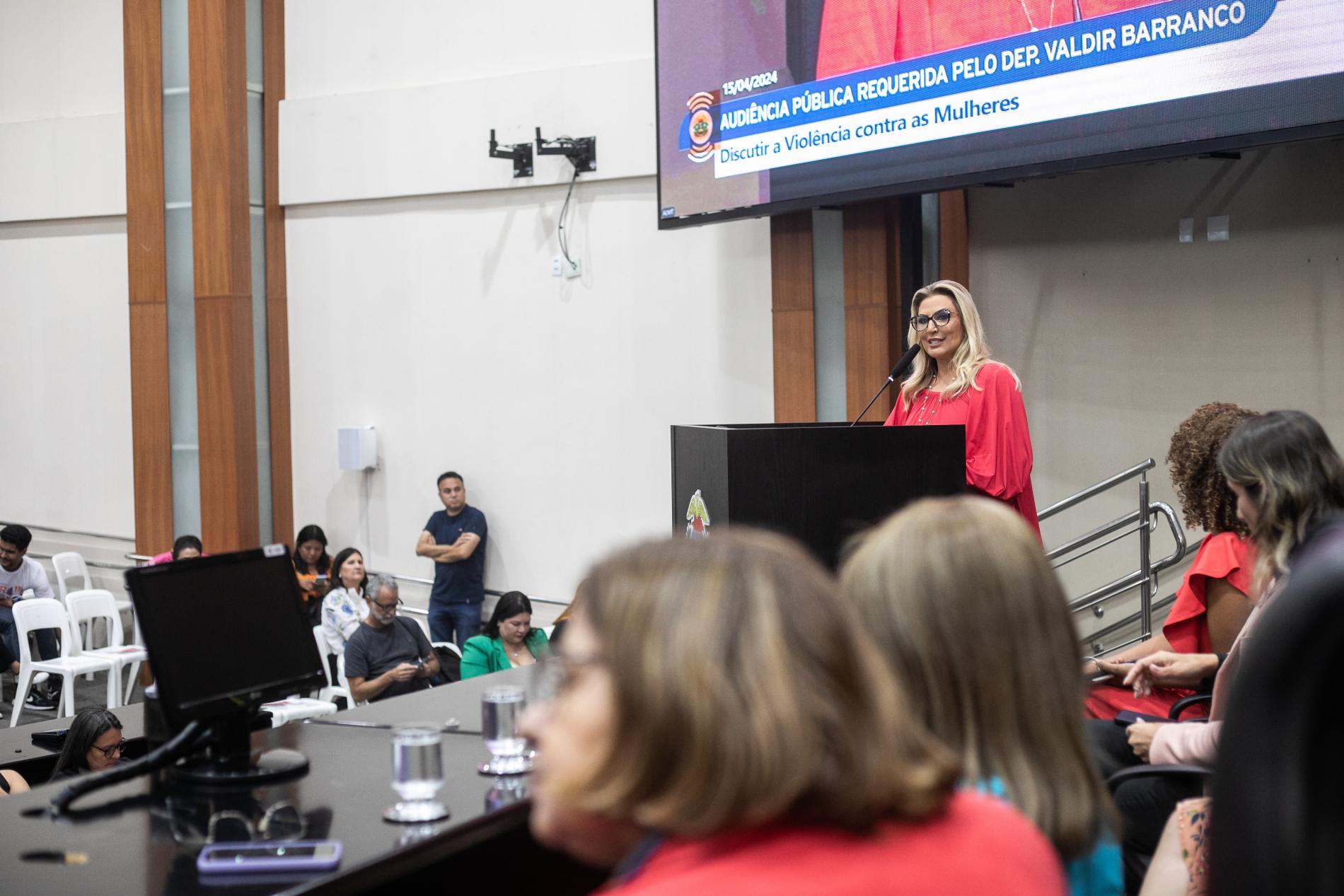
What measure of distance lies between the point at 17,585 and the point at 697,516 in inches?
247

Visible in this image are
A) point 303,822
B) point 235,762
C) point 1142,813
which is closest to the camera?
point 303,822

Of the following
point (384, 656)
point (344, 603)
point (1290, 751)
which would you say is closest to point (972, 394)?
point (1290, 751)

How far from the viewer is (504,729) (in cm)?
211

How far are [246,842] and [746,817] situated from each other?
1.14 m

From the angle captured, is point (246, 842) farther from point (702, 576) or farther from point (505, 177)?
point (505, 177)

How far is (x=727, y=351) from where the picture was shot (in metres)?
7.03

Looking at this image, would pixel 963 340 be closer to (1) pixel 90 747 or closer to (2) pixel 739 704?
Answer: (1) pixel 90 747

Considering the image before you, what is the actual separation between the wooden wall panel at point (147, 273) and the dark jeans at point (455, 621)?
246 centimetres

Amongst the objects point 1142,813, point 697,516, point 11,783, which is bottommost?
point 11,783

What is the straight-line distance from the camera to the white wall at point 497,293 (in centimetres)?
726

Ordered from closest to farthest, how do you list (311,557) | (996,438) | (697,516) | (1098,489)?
(697,516), (996,438), (1098,489), (311,557)

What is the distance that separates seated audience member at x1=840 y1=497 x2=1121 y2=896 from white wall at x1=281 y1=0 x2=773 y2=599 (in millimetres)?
5644

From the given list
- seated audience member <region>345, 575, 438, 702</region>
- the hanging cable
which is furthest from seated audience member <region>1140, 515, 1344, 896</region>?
the hanging cable

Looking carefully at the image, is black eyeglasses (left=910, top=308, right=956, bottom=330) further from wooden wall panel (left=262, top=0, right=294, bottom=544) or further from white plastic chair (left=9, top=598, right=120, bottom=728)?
wooden wall panel (left=262, top=0, right=294, bottom=544)
